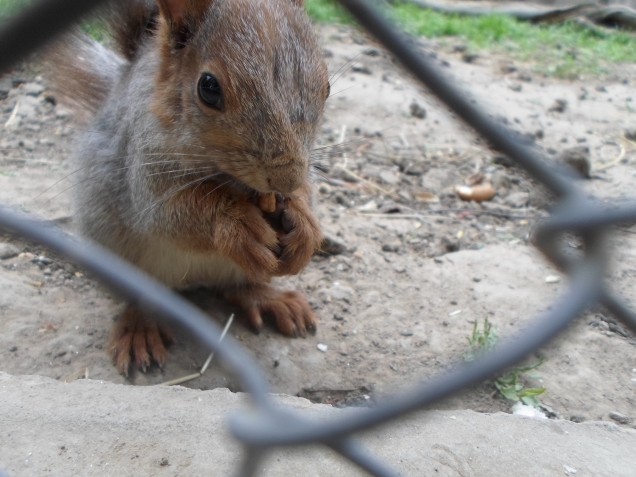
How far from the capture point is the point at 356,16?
2.17 ft

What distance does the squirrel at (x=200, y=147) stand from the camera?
4.97 feet

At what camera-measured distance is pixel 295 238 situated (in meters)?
1.91

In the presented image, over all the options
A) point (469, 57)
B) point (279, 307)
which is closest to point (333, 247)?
point (279, 307)

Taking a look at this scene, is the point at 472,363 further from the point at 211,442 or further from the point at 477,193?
the point at 477,193

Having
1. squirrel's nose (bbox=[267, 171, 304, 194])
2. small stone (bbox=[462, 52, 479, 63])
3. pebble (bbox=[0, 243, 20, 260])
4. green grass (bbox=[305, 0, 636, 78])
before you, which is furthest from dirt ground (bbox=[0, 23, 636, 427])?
green grass (bbox=[305, 0, 636, 78])

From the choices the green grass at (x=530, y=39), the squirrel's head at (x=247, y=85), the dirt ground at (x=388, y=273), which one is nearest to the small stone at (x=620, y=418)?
the dirt ground at (x=388, y=273)

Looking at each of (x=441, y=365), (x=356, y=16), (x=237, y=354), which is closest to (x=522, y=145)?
(x=356, y=16)

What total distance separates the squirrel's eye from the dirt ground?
46 centimetres

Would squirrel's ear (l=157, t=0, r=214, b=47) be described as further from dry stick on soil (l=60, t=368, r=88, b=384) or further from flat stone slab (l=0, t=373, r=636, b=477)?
dry stick on soil (l=60, t=368, r=88, b=384)

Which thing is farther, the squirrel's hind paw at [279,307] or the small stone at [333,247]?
the small stone at [333,247]

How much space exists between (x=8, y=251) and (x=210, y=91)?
1570 mm

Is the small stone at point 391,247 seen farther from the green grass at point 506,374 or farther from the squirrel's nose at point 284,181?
the squirrel's nose at point 284,181

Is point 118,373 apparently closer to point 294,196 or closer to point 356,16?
point 294,196

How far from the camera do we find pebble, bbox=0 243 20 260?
262 cm
